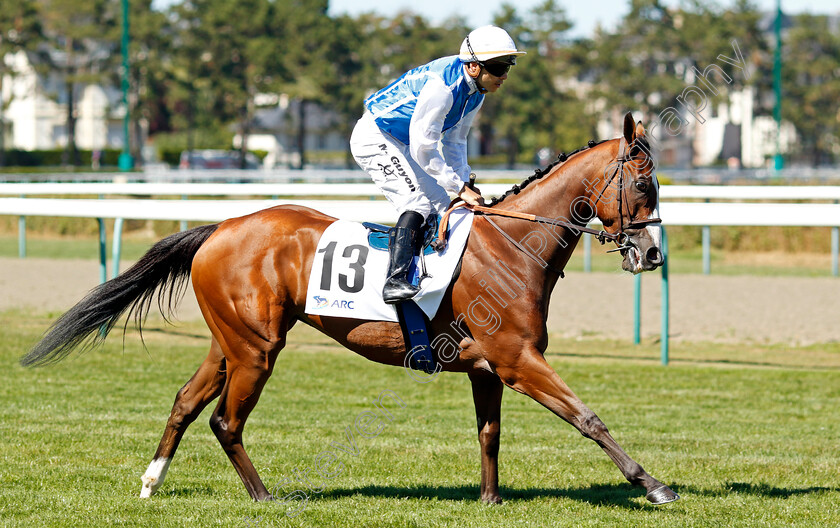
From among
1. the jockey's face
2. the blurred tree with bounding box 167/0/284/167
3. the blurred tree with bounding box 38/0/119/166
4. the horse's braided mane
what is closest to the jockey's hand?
the horse's braided mane

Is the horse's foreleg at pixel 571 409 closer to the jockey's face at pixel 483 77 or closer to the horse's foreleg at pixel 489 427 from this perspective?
the horse's foreleg at pixel 489 427

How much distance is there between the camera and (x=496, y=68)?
443cm

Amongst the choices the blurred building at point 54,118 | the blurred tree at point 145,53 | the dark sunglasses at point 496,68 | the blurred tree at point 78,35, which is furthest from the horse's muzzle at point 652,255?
the blurred building at point 54,118

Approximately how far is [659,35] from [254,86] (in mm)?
16187

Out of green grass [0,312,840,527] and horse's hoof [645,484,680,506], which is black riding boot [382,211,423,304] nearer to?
green grass [0,312,840,527]

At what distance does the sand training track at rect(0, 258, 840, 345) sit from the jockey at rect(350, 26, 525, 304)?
5.24 m

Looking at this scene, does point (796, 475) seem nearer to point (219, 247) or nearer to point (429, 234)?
point (429, 234)

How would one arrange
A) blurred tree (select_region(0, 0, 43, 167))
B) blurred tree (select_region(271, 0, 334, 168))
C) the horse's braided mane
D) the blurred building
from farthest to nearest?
the blurred building < blurred tree (select_region(271, 0, 334, 168)) < blurred tree (select_region(0, 0, 43, 167)) < the horse's braided mane

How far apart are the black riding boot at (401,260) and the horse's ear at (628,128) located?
97 cm

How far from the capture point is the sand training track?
9688mm

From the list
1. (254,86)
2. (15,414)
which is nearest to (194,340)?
(15,414)

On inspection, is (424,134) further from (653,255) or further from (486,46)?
(653,255)

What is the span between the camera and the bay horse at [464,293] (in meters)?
4.29

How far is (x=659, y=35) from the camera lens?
134 feet
